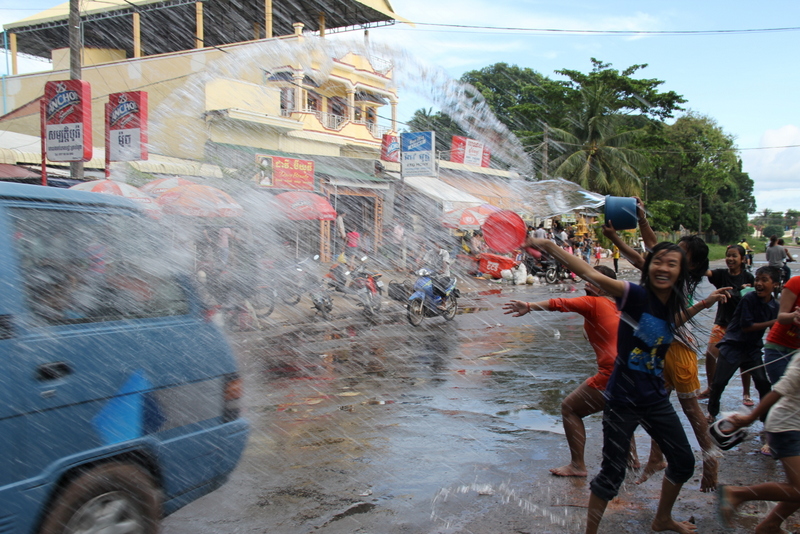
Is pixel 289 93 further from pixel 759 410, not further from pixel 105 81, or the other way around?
pixel 759 410

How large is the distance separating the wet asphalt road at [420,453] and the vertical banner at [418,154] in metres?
5.80

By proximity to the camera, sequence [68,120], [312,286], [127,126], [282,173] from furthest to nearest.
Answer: [282,173] → [312,286] → [127,126] → [68,120]

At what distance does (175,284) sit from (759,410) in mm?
2965

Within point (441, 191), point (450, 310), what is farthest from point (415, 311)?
point (441, 191)

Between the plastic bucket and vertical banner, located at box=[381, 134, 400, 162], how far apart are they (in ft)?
49.3

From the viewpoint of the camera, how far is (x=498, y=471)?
166 inches

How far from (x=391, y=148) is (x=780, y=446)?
16.2 m

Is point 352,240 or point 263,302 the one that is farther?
point 352,240

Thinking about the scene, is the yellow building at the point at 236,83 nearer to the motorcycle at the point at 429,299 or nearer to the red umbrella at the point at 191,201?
the red umbrella at the point at 191,201

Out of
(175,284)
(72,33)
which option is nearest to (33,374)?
(175,284)

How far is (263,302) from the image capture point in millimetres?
11289

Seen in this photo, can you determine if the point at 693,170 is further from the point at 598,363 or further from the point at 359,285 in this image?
the point at 598,363

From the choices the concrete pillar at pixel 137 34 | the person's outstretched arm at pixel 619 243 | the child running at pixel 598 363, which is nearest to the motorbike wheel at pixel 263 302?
the child running at pixel 598 363

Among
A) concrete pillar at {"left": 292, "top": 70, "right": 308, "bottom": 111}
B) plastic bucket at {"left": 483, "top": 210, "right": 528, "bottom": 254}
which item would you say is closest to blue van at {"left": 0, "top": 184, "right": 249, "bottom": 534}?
plastic bucket at {"left": 483, "top": 210, "right": 528, "bottom": 254}
